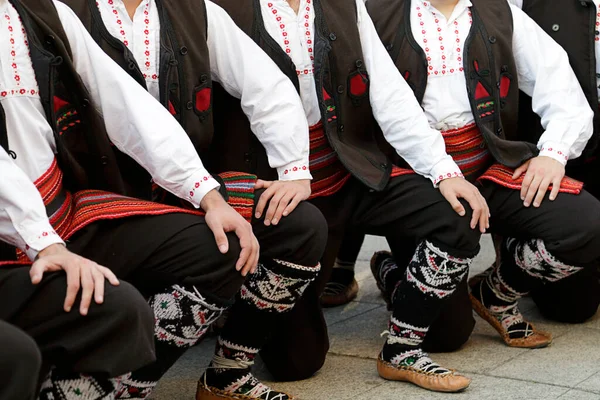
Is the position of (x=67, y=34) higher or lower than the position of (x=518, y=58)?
higher

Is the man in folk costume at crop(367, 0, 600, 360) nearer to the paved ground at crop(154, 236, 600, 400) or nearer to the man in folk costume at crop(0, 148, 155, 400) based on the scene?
the paved ground at crop(154, 236, 600, 400)

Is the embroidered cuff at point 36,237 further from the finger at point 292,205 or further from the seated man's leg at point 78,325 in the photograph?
the finger at point 292,205

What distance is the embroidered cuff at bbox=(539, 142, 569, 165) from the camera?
3.34 m

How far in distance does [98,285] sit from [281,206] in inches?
32.4

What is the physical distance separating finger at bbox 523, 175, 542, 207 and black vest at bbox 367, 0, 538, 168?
12 centimetres

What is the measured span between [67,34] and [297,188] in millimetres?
786

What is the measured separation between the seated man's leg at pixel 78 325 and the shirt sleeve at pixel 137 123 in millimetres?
575

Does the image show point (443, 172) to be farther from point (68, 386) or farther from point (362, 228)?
point (68, 386)

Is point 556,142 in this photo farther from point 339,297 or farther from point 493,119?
point 339,297

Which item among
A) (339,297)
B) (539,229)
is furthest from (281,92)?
(339,297)

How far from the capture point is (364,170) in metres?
3.21

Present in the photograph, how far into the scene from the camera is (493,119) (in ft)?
11.1

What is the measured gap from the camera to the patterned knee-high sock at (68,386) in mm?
2160

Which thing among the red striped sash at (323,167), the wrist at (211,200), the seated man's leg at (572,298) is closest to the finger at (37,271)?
the wrist at (211,200)
